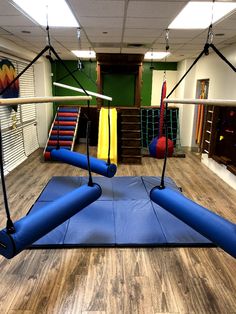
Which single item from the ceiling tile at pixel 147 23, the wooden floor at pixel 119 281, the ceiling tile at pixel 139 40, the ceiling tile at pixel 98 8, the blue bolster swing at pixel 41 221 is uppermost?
the ceiling tile at pixel 139 40

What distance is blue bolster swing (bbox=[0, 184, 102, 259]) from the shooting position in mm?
1808

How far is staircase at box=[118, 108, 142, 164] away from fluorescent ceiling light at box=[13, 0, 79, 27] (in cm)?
308

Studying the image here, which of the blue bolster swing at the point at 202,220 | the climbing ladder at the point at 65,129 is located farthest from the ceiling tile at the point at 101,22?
the climbing ladder at the point at 65,129

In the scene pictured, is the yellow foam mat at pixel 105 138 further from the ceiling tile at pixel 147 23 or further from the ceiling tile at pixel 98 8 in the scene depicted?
the ceiling tile at pixel 98 8

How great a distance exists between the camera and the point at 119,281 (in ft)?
7.80

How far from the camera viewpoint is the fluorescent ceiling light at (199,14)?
281 cm

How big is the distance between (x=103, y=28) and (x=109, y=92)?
449cm

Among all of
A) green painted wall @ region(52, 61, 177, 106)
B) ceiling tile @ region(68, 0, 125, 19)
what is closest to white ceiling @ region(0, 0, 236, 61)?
ceiling tile @ region(68, 0, 125, 19)

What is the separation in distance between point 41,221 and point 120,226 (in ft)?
4.45

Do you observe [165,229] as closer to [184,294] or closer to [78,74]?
[184,294]

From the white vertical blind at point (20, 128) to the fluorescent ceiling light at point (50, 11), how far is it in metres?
2.19

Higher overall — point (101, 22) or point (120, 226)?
point (101, 22)

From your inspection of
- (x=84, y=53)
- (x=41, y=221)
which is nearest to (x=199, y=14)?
(x=41, y=221)

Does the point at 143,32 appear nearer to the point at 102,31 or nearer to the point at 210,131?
the point at 102,31
